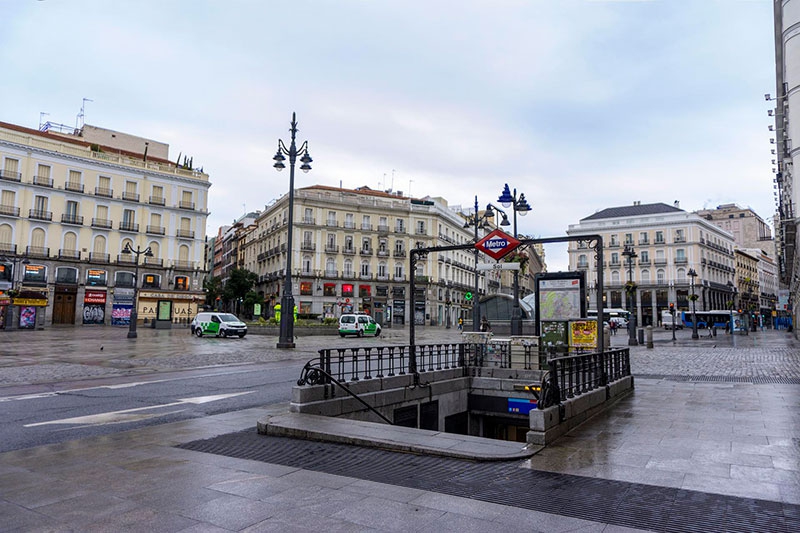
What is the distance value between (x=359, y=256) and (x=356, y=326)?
3452 cm

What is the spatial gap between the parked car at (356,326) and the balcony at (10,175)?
34236mm

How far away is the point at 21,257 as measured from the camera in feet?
155

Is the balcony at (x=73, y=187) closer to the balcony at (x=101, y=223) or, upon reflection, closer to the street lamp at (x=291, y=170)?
the balcony at (x=101, y=223)

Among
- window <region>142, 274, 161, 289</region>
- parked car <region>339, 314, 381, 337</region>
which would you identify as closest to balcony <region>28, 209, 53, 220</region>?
window <region>142, 274, 161, 289</region>

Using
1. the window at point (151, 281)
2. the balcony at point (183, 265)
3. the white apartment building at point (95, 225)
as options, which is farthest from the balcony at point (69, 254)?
the balcony at point (183, 265)

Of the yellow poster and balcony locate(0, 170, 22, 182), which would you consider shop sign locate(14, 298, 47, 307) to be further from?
the yellow poster

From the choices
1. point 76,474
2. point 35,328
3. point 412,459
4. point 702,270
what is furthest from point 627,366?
point 702,270

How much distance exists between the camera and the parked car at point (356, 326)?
116 ft

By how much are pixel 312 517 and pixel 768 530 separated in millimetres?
3447

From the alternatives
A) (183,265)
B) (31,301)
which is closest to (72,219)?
(183,265)

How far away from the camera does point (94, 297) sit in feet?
164

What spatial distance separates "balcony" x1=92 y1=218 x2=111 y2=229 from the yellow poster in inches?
1981

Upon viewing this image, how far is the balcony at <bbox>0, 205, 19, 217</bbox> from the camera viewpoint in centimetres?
4688

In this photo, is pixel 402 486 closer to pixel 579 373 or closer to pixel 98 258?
pixel 579 373
